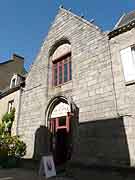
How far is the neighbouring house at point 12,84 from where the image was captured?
529 inches

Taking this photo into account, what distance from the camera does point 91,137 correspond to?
7.92 m

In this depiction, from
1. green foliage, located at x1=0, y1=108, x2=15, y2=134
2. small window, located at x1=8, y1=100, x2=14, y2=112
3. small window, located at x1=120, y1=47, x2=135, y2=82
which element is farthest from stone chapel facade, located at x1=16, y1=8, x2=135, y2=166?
small window, located at x1=8, y1=100, x2=14, y2=112

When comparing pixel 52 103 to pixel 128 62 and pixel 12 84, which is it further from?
pixel 12 84

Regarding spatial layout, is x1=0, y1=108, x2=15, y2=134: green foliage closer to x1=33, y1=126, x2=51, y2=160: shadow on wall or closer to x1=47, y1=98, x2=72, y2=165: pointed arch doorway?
x1=33, y1=126, x2=51, y2=160: shadow on wall

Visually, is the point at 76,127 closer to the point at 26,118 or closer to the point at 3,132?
the point at 26,118

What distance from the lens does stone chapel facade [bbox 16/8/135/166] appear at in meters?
7.37

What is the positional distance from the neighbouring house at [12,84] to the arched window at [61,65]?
3179 millimetres

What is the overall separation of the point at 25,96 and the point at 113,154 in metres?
7.41

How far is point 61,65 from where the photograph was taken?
1105 cm

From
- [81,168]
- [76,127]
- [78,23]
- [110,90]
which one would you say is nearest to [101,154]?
[81,168]

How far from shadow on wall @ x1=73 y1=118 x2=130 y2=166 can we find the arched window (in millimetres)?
3096

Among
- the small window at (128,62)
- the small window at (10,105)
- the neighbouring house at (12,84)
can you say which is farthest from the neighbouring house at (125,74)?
the small window at (10,105)

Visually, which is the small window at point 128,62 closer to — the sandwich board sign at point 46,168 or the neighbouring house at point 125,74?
the neighbouring house at point 125,74

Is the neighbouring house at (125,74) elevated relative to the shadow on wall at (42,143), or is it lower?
elevated
